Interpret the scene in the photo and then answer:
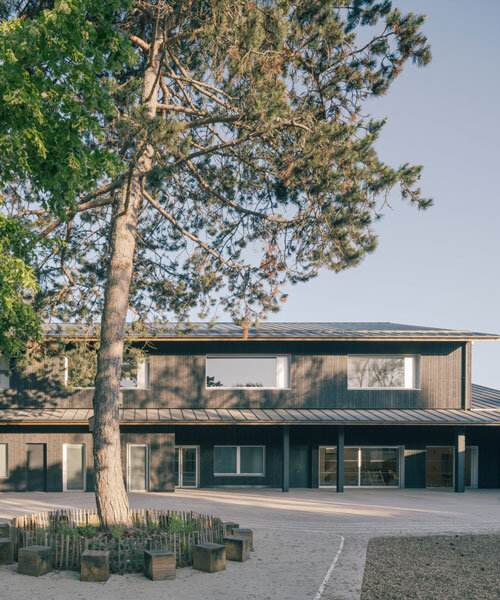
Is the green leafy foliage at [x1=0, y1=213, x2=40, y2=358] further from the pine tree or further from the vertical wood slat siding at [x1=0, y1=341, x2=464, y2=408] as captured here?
the vertical wood slat siding at [x1=0, y1=341, x2=464, y2=408]

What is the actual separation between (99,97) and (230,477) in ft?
53.8

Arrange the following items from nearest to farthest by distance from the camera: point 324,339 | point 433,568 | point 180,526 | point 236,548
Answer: point 433,568
point 236,548
point 180,526
point 324,339

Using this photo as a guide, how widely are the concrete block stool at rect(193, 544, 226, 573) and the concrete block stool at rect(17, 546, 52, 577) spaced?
256 centimetres

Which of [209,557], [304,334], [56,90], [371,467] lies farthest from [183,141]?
[371,467]

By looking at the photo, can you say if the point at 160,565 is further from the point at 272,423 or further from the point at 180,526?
the point at 272,423

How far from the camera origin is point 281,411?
21797 millimetres

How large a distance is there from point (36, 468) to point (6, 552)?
422 inches

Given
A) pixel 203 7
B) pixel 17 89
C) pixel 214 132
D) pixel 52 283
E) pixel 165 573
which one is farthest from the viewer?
pixel 52 283

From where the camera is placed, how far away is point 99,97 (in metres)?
9.23

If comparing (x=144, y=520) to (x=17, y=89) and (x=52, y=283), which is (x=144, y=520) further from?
(x=17, y=89)

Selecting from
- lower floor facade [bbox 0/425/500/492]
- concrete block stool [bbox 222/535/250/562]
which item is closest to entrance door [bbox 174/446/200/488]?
lower floor facade [bbox 0/425/500/492]

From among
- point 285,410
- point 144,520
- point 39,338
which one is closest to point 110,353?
point 39,338

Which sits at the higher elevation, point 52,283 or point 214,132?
point 214,132

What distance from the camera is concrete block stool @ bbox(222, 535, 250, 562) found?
11.3 m
